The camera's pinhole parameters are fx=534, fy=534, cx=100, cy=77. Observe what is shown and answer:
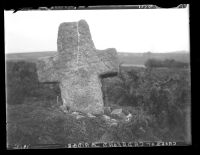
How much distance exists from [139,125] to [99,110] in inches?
20.2

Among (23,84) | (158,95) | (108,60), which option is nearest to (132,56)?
(108,60)

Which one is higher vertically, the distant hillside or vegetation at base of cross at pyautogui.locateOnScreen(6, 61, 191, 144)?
the distant hillside

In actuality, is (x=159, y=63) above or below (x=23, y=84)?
above

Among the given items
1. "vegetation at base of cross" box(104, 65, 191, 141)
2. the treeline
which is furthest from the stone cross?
the treeline

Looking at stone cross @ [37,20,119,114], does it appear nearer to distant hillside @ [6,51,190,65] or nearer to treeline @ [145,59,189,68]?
distant hillside @ [6,51,190,65]

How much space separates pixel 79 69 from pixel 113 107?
61cm

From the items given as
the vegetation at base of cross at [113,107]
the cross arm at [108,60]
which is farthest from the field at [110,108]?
the cross arm at [108,60]

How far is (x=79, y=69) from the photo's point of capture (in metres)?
6.41

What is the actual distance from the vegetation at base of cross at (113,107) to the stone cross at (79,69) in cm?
10

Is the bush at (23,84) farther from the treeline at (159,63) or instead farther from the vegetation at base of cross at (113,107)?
the treeline at (159,63)

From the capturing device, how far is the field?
634 cm

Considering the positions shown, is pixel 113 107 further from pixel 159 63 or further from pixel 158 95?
pixel 159 63

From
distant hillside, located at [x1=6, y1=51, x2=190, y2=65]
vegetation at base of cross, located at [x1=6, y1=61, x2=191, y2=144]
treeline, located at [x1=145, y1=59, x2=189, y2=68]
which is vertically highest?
distant hillside, located at [x1=6, y1=51, x2=190, y2=65]

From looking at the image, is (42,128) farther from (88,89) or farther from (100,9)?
(100,9)
